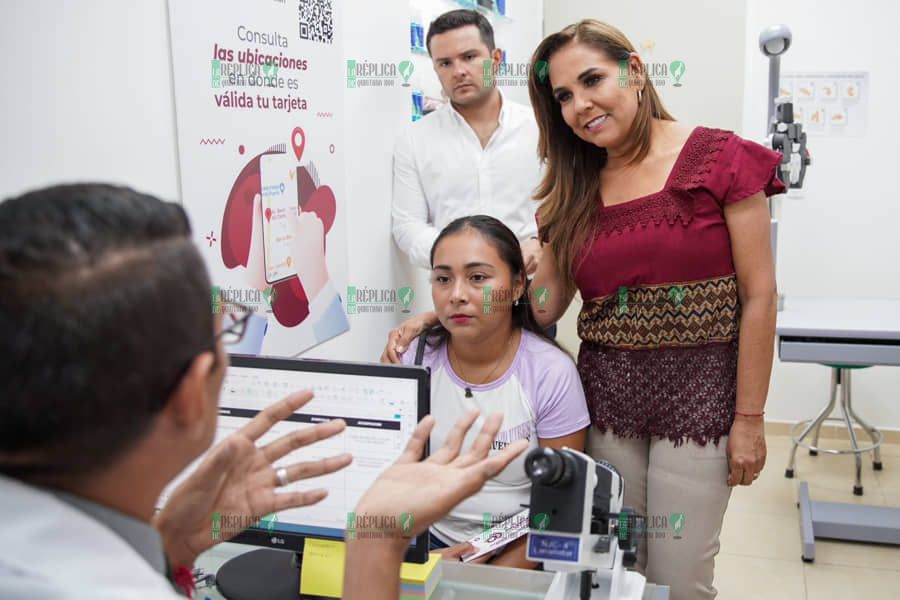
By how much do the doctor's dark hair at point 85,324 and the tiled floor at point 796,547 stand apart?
2.56 metres

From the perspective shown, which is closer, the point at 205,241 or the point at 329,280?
the point at 205,241

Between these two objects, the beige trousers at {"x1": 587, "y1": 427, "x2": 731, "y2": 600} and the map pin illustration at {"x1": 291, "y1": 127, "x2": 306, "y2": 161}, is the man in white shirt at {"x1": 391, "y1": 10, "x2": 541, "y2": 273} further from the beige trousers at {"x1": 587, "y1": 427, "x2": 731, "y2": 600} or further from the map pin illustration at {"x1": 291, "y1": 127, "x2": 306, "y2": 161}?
the beige trousers at {"x1": 587, "y1": 427, "x2": 731, "y2": 600}

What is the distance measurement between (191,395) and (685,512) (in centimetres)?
125

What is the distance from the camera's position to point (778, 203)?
3664 mm

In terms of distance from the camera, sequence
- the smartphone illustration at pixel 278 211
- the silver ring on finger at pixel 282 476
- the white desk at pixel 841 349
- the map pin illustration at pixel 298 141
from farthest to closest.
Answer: the white desk at pixel 841 349
the map pin illustration at pixel 298 141
the smartphone illustration at pixel 278 211
the silver ring on finger at pixel 282 476

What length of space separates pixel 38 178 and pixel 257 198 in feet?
2.17

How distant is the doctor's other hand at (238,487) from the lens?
3.11ft

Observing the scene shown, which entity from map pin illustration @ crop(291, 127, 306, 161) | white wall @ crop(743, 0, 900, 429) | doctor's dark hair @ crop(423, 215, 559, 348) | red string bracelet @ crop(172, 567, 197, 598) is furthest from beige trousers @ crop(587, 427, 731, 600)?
white wall @ crop(743, 0, 900, 429)

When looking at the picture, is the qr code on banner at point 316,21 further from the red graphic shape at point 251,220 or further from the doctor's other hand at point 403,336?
the doctor's other hand at point 403,336

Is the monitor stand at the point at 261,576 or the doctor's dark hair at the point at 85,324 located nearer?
the doctor's dark hair at the point at 85,324

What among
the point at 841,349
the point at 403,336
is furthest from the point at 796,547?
the point at 403,336

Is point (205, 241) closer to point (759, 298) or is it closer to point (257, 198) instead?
point (257, 198)

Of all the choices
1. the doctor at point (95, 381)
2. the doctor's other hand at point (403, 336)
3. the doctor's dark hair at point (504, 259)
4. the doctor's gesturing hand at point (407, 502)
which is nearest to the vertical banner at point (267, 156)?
the doctor's other hand at point (403, 336)

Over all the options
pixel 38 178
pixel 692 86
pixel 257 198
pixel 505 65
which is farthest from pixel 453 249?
pixel 692 86
